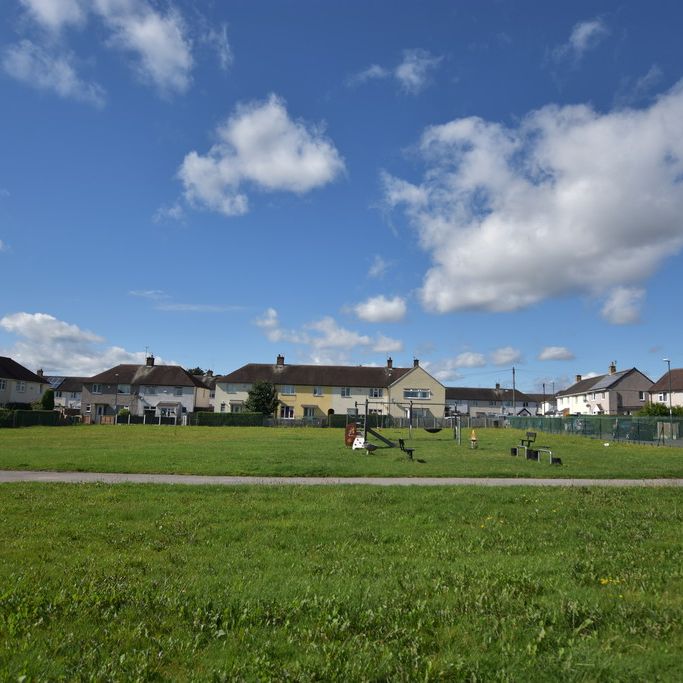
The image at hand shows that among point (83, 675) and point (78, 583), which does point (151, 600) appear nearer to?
point (78, 583)

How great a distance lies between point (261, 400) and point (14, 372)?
3486cm

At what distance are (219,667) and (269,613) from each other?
3.37 ft

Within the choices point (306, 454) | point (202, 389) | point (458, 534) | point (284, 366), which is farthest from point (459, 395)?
point (458, 534)

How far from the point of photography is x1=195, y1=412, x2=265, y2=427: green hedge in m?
68.1

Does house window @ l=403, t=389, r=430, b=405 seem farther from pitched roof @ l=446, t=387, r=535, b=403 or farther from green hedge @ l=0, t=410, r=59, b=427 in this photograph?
green hedge @ l=0, t=410, r=59, b=427

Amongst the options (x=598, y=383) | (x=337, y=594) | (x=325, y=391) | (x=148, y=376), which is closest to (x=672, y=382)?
(x=598, y=383)

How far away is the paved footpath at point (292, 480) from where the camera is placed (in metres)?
14.6

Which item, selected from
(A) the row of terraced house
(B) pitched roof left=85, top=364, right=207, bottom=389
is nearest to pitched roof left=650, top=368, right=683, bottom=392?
(A) the row of terraced house

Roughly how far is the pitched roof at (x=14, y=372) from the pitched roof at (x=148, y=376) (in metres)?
7.45

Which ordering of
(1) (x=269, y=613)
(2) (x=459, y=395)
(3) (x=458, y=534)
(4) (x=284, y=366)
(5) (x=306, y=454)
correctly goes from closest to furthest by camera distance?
(1) (x=269, y=613)
(3) (x=458, y=534)
(5) (x=306, y=454)
(4) (x=284, y=366)
(2) (x=459, y=395)

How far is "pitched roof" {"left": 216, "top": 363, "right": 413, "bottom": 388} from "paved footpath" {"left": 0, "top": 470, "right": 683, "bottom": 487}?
69.0 m

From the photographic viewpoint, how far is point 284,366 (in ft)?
293

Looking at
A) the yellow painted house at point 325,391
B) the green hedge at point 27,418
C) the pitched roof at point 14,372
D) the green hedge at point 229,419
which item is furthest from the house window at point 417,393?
the pitched roof at point 14,372

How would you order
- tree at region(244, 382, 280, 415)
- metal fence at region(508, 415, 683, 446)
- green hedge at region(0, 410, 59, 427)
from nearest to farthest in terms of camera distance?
metal fence at region(508, 415, 683, 446), green hedge at region(0, 410, 59, 427), tree at region(244, 382, 280, 415)
